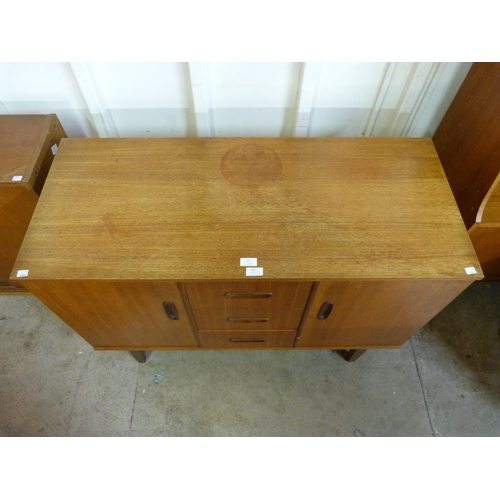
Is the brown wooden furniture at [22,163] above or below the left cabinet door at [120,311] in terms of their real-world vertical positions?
above

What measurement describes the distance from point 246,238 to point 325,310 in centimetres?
32

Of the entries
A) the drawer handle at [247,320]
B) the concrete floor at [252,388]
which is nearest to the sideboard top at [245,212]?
the drawer handle at [247,320]

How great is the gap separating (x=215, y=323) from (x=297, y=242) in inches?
15.4

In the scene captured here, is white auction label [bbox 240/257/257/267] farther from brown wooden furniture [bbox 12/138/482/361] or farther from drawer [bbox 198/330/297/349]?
drawer [bbox 198/330/297/349]

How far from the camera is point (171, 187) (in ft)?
3.40

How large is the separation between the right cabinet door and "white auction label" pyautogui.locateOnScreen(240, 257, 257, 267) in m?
0.18

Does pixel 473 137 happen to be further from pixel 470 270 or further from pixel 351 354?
pixel 351 354

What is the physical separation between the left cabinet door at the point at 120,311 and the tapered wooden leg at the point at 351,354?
2.04 feet

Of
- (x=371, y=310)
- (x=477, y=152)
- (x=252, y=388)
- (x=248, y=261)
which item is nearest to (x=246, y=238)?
(x=248, y=261)

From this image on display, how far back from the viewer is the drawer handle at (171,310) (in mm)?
1017

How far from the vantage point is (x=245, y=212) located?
994 mm

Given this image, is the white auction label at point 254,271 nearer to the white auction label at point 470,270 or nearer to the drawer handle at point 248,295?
the drawer handle at point 248,295

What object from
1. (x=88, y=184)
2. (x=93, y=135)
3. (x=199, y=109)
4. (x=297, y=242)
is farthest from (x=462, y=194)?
(x=93, y=135)
